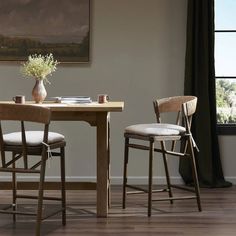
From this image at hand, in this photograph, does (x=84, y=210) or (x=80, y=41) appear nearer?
(x=84, y=210)

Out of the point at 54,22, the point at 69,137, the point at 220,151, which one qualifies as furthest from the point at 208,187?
the point at 54,22

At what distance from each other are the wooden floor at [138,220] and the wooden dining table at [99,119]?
162 mm

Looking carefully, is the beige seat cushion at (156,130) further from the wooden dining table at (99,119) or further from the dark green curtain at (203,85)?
the dark green curtain at (203,85)

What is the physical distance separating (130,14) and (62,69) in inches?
32.1

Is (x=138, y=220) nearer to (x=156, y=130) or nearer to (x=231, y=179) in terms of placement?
(x=156, y=130)

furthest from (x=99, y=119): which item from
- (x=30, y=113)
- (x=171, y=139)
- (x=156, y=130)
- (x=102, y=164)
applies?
(x=30, y=113)

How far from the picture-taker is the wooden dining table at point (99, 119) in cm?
372

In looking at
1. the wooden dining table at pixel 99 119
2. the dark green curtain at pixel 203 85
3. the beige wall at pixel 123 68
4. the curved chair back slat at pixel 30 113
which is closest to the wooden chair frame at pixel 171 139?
the wooden dining table at pixel 99 119

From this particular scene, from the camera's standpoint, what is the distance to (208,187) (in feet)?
16.4

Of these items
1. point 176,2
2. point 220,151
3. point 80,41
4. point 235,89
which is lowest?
point 220,151

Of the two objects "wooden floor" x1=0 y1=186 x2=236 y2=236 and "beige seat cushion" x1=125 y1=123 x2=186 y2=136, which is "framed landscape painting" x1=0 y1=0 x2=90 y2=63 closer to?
"beige seat cushion" x1=125 y1=123 x2=186 y2=136

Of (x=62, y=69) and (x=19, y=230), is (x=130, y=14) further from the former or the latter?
(x=19, y=230)

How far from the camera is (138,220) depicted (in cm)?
387

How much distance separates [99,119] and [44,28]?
5.10 feet
